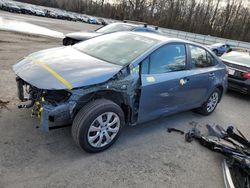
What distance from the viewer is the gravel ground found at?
8.52 feet

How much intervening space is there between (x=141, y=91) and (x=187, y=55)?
1.38 meters

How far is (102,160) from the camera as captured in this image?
3.00m

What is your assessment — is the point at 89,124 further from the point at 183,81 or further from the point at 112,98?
the point at 183,81

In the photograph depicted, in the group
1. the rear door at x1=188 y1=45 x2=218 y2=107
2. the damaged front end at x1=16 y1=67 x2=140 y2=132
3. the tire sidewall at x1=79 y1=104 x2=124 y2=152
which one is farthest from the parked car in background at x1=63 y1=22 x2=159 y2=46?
the tire sidewall at x1=79 y1=104 x2=124 y2=152

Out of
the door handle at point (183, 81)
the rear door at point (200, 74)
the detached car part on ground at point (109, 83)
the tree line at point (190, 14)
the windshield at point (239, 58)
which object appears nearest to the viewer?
the detached car part on ground at point (109, 83)

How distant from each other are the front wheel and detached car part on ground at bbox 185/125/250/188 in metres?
0.91

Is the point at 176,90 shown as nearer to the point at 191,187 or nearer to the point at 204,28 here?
the point at 191,187

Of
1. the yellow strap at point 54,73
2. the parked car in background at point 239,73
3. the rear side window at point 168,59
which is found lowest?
the parked car in background at point 239,73

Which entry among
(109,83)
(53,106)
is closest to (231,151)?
(109,83)

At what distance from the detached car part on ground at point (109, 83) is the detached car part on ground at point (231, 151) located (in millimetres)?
686

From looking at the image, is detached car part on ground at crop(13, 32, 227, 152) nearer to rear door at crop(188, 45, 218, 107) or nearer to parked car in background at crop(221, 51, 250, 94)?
rear door at crop(188, 45, 218, 107)

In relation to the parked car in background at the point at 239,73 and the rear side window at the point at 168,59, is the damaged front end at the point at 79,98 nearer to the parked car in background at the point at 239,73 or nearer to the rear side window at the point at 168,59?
the rear side window at the point at 168,59

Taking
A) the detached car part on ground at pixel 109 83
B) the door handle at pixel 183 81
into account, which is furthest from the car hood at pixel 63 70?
the door handle at pixel 183 81

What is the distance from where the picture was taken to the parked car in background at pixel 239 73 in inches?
259
